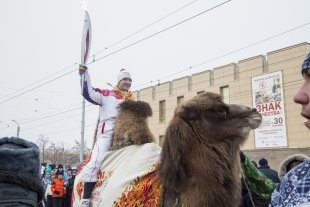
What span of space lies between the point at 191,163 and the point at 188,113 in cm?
46

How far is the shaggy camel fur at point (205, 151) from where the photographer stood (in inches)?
117

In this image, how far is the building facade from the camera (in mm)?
22875

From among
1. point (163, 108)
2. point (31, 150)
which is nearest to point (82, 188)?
point (31, 150)

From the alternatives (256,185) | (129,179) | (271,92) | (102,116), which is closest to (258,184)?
(256,185)

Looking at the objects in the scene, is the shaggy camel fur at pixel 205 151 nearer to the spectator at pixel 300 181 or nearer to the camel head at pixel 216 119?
the camel head at pixel 216 119

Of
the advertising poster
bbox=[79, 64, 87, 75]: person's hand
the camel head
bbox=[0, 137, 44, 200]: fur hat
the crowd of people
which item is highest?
the advertising poster

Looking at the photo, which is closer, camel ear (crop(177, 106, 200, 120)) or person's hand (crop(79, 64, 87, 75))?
camel ear (crop(177, 106, 200, 120))

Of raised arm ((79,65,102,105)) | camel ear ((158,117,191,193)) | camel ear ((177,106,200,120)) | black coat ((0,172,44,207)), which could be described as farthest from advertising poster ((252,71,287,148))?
black coat ((0,172,44,207))

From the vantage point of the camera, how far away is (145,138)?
405 cm

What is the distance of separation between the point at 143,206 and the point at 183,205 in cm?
50

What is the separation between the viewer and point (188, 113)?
331cm

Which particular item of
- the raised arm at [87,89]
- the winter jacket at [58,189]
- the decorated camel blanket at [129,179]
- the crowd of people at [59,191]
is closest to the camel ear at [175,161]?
the decorated camel blanket at [129,179]

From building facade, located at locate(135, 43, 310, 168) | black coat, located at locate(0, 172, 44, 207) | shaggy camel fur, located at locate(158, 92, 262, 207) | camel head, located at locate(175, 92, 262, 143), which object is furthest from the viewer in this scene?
building facade, located at locate(135, 43, 310, 168)

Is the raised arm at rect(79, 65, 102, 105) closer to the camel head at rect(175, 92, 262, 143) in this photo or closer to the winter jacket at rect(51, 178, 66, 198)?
the camel head at rect(175, 92, 262, 143)
